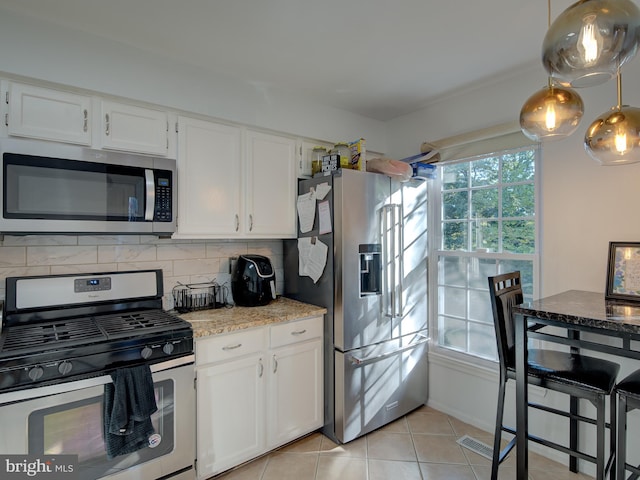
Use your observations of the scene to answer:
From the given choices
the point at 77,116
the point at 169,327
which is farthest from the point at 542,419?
the point at 77,116

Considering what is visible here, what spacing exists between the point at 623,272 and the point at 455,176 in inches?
50.1

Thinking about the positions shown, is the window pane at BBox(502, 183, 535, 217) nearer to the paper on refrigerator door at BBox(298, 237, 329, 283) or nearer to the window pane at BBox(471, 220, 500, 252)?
the window pane at BBox(471, 220, 500, 252)

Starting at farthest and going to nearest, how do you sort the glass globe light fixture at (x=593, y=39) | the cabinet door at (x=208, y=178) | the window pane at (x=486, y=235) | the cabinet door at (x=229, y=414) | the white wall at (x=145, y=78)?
the window pane at (x=486, y=235) < the cabinet door at (x=208, y=178) < the cabinet door at (x=229, y=414) < the white wall at (x=145, y=78) < the glass globe light fixture at (x=593, y=39)

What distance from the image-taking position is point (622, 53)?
2.96ft

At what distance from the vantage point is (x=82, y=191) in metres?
1.80

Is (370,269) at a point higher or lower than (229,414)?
higher

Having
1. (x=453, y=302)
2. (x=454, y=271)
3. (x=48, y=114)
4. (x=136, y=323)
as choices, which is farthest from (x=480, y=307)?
(x=48, y=114)

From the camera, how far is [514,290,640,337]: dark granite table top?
4.42 feet

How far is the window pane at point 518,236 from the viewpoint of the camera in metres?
2.35

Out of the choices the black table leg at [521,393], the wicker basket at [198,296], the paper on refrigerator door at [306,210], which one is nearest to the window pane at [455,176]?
the paper on refrigerator door at [306,210]

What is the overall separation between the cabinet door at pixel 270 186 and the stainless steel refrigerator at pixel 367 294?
0.13 meters

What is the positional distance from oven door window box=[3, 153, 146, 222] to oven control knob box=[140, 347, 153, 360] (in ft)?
2.31

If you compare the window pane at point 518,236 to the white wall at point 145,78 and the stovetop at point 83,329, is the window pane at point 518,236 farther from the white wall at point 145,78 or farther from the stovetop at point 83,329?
the stovetop at point 83,329

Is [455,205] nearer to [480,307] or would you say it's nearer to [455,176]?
[455,176]
